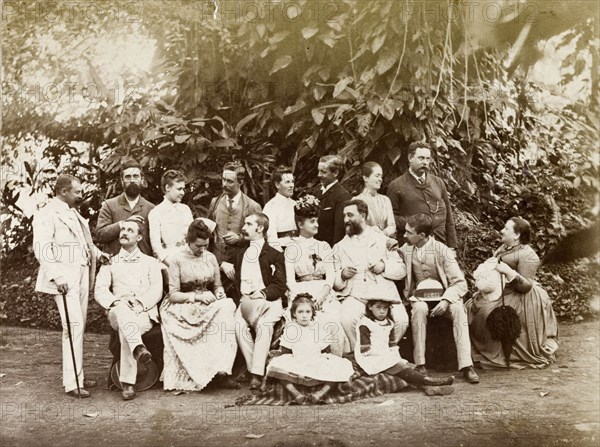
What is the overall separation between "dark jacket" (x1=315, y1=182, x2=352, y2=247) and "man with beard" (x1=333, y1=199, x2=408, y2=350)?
150mm

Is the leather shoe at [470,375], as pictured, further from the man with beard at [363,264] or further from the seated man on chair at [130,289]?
the seated man on chair at [130,289]

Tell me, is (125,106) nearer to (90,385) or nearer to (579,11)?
(90,385)

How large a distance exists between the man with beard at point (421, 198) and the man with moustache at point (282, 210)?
2.41 feet

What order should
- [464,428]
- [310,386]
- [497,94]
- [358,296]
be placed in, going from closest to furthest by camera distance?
[464,428], [310,386], [358,296], [497,94]

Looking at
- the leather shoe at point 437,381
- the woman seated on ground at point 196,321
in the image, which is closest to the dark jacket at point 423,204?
the leather shoe at point 437,381

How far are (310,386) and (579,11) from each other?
317 cm

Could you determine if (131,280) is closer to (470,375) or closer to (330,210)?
(330,210)

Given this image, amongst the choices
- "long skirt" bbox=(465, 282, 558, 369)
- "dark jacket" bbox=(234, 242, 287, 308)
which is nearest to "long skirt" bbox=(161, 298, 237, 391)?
"dark jacket" bbox=(234, 242, 287, 308)

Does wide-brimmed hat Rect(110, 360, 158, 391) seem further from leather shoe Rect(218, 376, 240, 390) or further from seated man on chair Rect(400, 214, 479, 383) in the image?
seated man on chair Rect(400, 214, 479, 383)

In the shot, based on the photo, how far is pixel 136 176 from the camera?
4.96 meters

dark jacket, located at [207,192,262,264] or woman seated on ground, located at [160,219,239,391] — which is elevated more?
dark jacket, located at [207,192,262,264]

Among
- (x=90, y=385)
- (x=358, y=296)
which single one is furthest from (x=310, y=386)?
(x=90, y=385)

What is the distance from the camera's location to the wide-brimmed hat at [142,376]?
14.8 ft

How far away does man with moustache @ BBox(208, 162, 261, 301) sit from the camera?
16.3 ft
